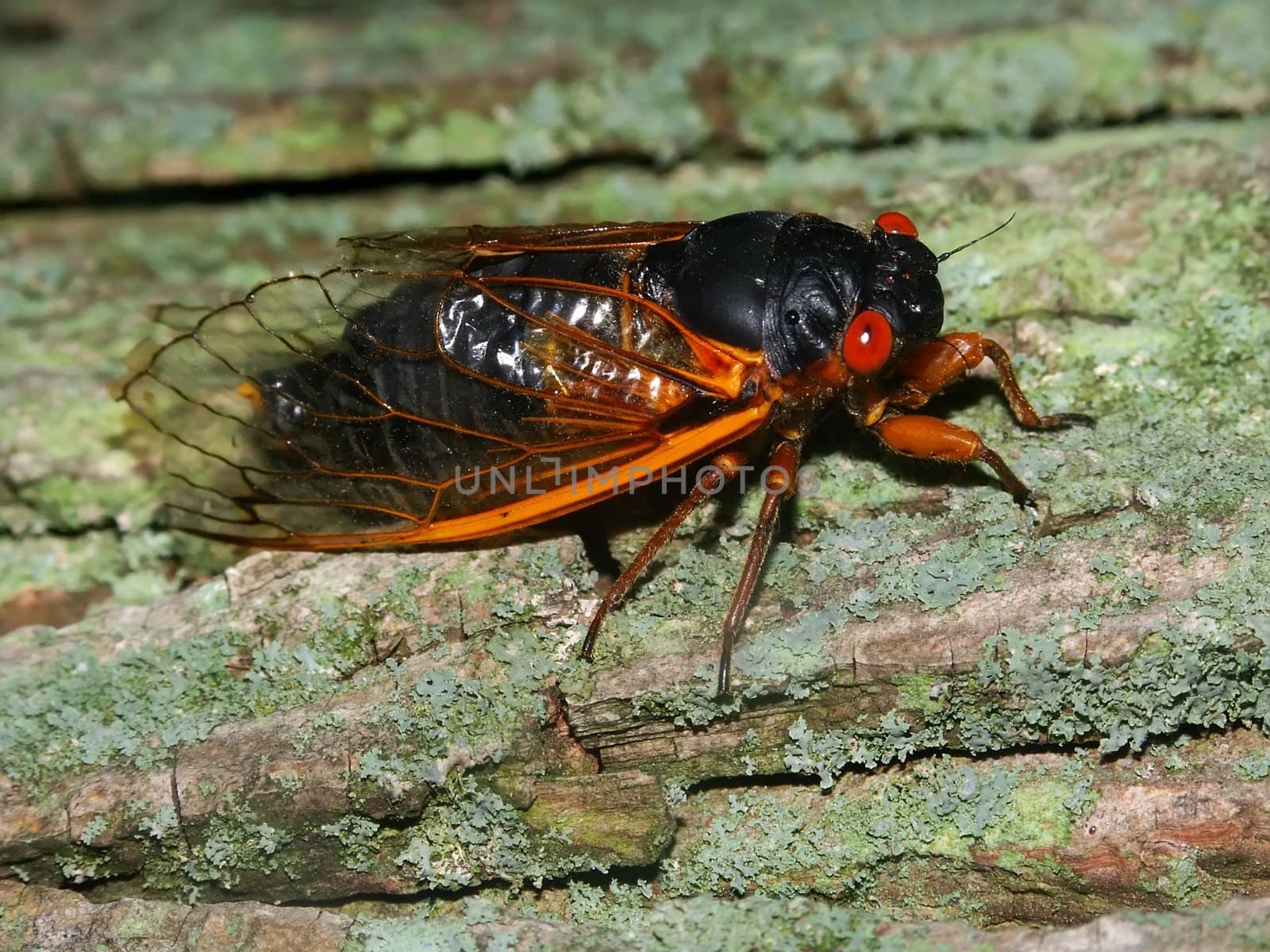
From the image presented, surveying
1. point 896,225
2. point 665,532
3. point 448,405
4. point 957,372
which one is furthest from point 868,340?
point 448,405

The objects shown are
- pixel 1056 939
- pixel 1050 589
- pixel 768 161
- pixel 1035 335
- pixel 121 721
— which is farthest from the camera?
pixel 768 161

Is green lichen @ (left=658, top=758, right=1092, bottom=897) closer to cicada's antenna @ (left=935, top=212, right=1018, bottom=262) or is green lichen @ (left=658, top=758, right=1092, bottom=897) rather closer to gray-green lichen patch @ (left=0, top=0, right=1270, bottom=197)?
cicada's antenna @ (left=935, top=212, right=1018, bottom=262)

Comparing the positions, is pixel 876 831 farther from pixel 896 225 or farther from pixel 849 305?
pixel 896 225

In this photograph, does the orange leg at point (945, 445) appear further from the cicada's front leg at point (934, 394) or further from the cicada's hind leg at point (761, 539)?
the cicada's hind leg at point (761, 539)

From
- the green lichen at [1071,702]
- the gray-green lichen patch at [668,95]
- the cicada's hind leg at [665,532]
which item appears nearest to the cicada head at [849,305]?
the cicada's hind leg at [665,532]

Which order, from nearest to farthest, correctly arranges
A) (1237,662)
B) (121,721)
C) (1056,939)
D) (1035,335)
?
(1056,939) → (1237,662) → (121,721) → (1035,335)

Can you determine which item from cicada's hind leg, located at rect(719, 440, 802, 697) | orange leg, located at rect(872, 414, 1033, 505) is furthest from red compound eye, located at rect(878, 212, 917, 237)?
cicada's hind leg, located at rect(719, 440, 802, 697)

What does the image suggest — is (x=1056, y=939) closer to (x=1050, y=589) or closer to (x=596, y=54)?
(x=1050, y=589)

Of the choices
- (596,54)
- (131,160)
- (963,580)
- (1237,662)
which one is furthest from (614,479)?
(131,160)
